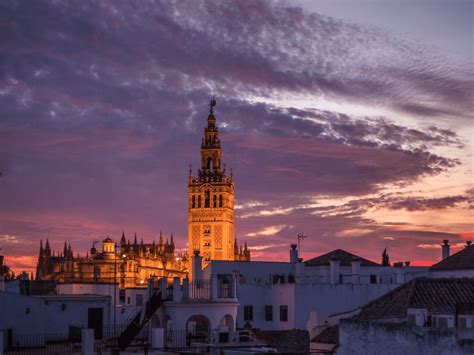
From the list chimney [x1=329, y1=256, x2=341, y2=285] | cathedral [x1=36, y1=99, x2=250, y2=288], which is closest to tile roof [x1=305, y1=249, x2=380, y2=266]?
chimney [x1=329, y1=256, x2=341, y2=285]

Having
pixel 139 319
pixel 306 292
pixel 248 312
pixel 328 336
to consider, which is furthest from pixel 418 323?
pixel 248 312

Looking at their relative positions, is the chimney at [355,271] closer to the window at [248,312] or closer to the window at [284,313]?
the window at [284,313]

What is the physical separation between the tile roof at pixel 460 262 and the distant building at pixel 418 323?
24276 millimetres

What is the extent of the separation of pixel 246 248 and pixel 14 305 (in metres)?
143

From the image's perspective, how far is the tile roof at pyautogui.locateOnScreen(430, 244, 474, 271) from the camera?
209 feet

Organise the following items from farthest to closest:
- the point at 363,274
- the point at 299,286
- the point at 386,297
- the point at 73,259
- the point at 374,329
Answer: the point at 73,259 < the point at 363,274 < the point at 299,286 < the point at 386,297 < the point at 374,329

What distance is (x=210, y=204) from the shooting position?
17562 centimetres

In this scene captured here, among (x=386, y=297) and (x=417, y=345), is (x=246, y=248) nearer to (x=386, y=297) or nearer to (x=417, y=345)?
(x=386, y=297)

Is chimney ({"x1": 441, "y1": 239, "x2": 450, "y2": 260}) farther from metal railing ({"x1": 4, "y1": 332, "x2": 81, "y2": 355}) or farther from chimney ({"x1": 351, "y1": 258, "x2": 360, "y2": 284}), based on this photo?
metal railing ({"x1": 4, "y1": 332, "x2": 81, "y2": 355})

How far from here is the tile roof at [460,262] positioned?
2513 inches

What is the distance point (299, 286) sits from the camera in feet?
220

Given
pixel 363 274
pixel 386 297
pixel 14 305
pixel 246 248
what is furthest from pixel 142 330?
pixel 246 248

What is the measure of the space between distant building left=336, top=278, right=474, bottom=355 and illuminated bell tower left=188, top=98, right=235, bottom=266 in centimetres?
13283

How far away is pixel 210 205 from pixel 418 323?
476 ft
